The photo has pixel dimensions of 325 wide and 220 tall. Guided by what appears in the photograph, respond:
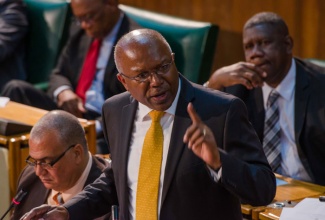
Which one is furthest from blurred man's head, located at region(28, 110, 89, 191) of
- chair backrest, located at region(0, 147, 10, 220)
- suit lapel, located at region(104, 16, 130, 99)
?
suit lapel, located at region(104, 16, 130, 99)

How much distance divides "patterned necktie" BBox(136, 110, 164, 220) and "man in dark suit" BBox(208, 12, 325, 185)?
126 centimetres

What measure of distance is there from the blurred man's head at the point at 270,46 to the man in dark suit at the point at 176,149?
1361mm

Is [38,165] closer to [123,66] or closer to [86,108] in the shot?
[123,66]

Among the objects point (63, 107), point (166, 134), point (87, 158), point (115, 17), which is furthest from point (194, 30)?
point (166, 134)

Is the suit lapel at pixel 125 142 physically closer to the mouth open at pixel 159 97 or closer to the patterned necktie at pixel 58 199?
the mouth open at pixel 159 97

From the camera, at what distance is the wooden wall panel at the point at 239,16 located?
14.6 feet

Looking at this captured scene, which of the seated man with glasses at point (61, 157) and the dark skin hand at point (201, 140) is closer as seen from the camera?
the dark skin hand at point (201, 140)

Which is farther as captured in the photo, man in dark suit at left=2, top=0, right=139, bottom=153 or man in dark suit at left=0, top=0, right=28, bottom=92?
man in dark suit at left=0, top=0, right=28, bottom=92

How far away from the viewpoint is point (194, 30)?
4457 millimetres

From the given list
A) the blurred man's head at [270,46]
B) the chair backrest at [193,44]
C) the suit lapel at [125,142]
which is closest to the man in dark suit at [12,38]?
the chair backrest at [193,44]

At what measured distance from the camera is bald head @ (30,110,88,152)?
3.08 m

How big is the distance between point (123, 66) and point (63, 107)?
2.28 metres

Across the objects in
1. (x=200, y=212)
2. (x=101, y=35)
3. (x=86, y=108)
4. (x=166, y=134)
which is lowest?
A: (x=86, y=108)

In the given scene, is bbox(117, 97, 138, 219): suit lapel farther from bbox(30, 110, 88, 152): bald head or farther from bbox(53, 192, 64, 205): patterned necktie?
Result: bbox(53, 192, 64, 205): patterned necktie
